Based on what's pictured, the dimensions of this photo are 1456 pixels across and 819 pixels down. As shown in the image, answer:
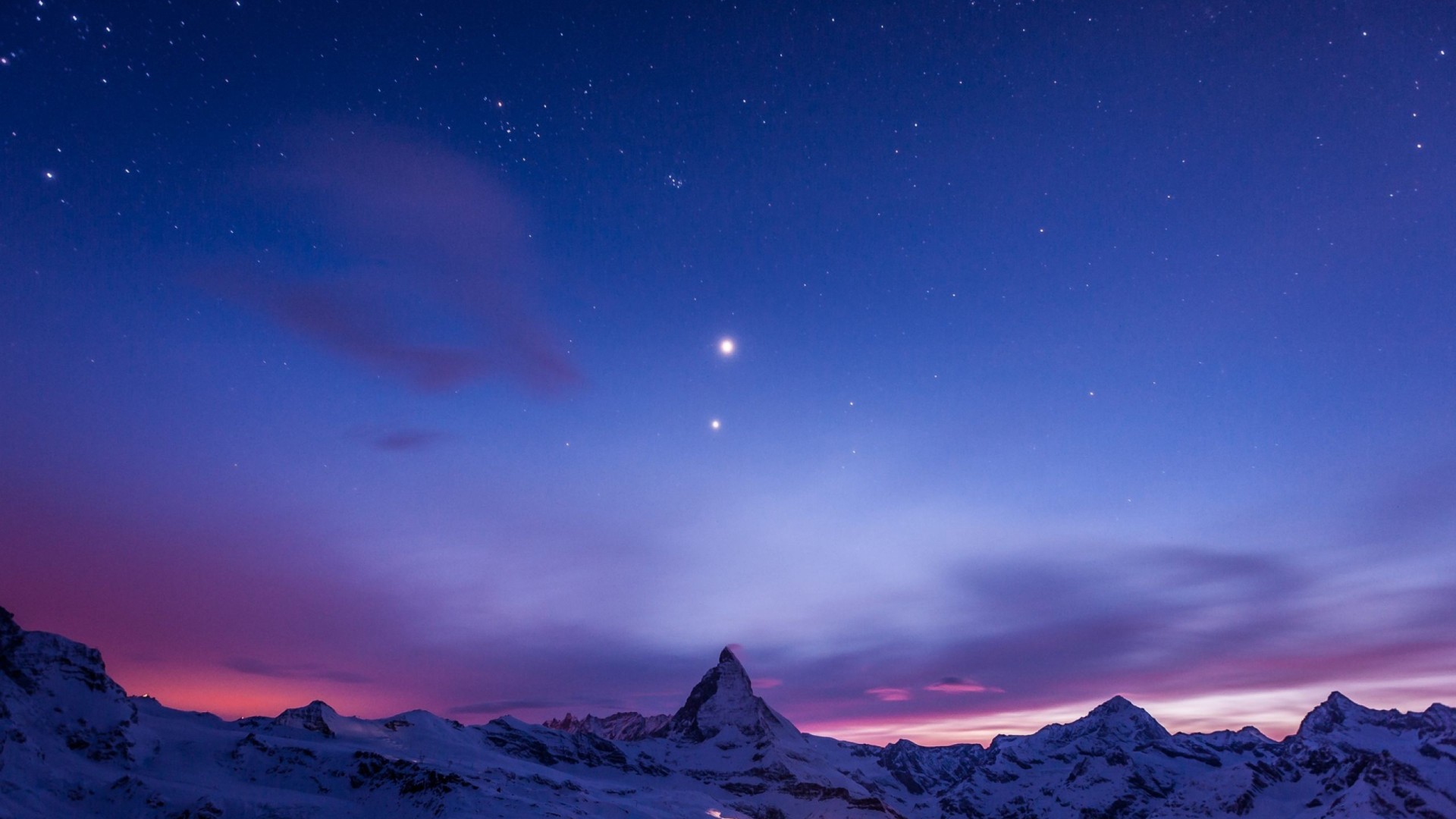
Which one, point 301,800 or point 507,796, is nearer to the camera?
point 301,800

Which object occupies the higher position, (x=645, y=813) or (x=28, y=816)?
(x=28, y=816)

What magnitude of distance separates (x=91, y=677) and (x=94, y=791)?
24.8 metres

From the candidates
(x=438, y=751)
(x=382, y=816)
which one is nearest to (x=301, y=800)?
(x=382, y=816)

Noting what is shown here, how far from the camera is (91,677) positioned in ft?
338

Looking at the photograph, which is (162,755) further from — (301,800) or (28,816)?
(28,816)

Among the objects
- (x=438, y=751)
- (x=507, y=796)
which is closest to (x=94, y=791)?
(x=507, y=796)

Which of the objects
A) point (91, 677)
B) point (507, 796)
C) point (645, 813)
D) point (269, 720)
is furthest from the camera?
point (269, 720)

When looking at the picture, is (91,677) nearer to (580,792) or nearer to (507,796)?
(507,796)

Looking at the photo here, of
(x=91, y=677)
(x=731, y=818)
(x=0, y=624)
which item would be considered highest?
(x=0, y=624)

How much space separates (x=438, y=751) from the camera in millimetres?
179250

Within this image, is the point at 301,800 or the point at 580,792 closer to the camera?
the point at 301,800

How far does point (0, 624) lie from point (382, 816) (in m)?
54.3

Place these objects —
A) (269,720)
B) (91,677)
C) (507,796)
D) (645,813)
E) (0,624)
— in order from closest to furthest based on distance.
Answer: (0,624) < (91,677) < (507,796) < (645,813) < (269,720)

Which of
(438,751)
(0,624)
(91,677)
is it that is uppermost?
(0,624)
